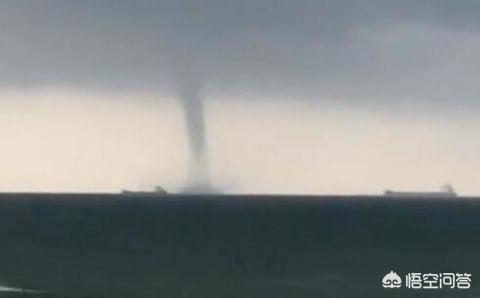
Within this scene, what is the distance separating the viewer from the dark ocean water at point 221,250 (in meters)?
3.38

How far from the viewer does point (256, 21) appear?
3084 millimetres

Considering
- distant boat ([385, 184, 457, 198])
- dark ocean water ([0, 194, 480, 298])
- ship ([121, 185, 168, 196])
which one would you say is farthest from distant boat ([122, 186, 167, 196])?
distant boat ([385, 184, 457, 198])

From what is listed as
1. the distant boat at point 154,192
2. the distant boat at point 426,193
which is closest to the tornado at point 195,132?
the distant boat at point 154,192

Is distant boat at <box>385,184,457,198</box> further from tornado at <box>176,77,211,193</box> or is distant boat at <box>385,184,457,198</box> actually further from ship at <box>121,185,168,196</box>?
ship at <box>121,185,168,196</box>

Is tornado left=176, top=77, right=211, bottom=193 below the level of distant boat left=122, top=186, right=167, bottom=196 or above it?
above

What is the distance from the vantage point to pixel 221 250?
3459mm

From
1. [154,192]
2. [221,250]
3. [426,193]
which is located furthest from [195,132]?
[426,193]

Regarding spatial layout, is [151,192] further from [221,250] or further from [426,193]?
[426,193]

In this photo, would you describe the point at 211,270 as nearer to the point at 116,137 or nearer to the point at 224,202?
the point at 224,202

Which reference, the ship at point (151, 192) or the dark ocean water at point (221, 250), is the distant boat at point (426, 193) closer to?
the dark ocean water at point (221, 250)

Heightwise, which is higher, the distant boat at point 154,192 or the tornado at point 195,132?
the tornado at point 195,132

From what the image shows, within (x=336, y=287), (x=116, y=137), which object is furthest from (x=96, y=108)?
(x=336, y=287)

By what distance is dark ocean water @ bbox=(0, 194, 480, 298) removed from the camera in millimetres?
3375

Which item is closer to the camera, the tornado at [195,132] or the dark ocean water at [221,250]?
the tornado at [195,132]
